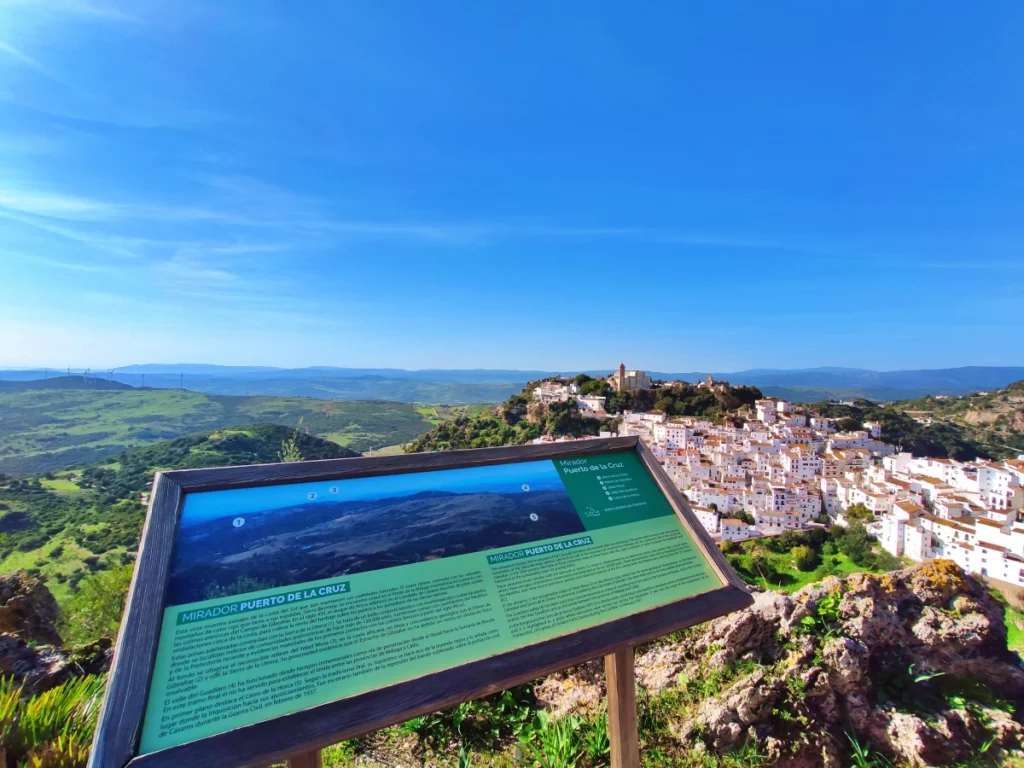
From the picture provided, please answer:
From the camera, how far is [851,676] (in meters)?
3.03

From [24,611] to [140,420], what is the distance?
10999 cm

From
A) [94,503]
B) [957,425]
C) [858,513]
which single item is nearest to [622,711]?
[858,513]

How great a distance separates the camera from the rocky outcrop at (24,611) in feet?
15.1

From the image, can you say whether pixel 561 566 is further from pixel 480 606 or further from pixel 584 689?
pixel 584 689

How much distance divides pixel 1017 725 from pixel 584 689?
2505 mm

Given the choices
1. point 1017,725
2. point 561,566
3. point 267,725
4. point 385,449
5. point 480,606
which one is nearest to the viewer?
point 267,725

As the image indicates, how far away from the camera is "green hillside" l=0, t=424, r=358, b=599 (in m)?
26.9

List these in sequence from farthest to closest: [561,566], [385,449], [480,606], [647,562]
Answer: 1. [385,449]
2. [647,562]
3. [561,566]
4. [480,606]

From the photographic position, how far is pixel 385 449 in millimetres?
66000

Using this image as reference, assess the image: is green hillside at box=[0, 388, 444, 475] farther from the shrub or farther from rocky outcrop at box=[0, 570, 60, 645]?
the shrub

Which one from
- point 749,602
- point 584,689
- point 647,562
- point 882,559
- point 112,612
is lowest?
point 882,559

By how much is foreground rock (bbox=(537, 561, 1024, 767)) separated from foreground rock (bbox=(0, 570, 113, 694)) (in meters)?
3.41

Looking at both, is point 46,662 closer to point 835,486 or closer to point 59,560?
point 59,560

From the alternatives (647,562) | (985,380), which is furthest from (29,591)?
(985,380)
